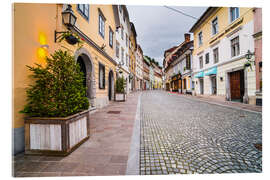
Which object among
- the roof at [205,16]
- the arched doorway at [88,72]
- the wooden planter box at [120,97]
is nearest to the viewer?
the arched doorway at [88,72]

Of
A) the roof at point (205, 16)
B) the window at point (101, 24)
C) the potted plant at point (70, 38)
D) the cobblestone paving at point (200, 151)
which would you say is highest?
the roof at point (205, 16)

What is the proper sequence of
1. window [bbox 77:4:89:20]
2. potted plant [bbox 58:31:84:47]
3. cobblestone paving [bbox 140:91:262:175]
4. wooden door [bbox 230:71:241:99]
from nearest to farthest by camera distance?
cobblestone paving [bbox 140:91:262:175] < potted plant [bbox 58:31:84:47] < window [bbox 77:4:89:20] < wooden door [bbox 230:71:241:99]

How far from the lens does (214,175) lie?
1.87 m

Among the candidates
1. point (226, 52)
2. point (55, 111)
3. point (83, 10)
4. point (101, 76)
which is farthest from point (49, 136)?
point (226, 52)

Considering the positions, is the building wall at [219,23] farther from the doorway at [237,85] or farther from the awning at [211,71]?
the doorway at [237,85]

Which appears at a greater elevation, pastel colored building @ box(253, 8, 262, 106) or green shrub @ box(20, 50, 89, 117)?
pastel colored building @ box(253, 8, 262, 106)

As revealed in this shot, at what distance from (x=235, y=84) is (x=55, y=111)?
13144 millimetres

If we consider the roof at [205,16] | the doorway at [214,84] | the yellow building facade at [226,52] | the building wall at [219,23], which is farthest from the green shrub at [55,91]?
the doorway at [214,84]

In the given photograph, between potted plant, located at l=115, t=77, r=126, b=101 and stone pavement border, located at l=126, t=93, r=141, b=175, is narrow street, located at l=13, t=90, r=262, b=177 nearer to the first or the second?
stone pavement border, located at l=126, t=93, r=141, b=175

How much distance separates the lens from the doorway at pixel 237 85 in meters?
10.2

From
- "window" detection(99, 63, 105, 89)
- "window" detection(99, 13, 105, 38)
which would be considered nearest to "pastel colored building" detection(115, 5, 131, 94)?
"window" detection(99, 63, 105, 89)

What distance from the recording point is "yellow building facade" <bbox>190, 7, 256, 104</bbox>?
8586 mm
